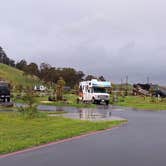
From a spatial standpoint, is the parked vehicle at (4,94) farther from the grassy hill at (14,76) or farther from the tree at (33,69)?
the grassy hill at (14,76)

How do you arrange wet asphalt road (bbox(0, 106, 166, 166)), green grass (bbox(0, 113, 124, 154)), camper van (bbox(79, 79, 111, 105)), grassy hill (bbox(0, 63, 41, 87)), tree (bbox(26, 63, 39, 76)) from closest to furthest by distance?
wet asphalt road (bbox(0, 106, 166, 166)) → green grass (bbox(0, 113, 124, 154)) → camper van (bbox(79, 79, 111, 105)) → tree (bbox(26, 63, 39, 76)) → grassy hill (bbox(0, 63, 41, 87))

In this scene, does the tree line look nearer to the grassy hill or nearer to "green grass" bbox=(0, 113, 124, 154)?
the grassy hill

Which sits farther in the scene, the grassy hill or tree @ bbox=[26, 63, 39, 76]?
the grassy hill

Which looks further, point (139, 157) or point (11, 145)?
point (11, 145)

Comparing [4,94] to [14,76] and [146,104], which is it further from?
[14,76]

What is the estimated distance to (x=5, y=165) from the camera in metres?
12.1

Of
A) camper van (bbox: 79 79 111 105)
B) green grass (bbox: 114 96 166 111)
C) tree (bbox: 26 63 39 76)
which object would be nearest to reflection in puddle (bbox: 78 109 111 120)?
green grass (bbox: 114 96 166 111)

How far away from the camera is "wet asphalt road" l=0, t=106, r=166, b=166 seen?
12641 mm

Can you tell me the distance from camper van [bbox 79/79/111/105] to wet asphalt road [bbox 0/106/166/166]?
39703mm

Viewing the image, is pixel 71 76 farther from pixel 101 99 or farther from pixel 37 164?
pixel 37 164

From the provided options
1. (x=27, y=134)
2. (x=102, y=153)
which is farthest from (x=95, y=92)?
(x=102, y=153)

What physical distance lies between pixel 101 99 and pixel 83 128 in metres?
36.4

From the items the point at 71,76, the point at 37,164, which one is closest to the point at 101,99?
the point at 37,164

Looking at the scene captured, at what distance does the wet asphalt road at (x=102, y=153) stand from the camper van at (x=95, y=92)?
1563 inches
